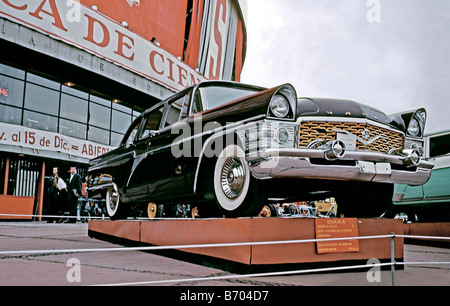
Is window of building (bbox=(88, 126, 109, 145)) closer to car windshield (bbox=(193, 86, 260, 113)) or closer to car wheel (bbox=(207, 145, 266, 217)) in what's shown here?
car windshield (bbox=(193, 86, 260, 113))

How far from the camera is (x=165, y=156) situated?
164 inches

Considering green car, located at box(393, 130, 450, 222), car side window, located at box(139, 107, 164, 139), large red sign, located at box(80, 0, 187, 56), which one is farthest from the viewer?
large red sign, located at box(80, 0, 187, 56)

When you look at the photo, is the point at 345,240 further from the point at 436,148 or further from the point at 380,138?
the point at 436,148

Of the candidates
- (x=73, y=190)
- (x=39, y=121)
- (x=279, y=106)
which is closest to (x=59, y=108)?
(x=39, y=121)

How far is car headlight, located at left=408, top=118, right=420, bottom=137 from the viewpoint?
374 cm

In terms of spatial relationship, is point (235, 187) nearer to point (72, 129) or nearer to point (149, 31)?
point (72, 129)

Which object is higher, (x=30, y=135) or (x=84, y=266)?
(x=30, y=135)

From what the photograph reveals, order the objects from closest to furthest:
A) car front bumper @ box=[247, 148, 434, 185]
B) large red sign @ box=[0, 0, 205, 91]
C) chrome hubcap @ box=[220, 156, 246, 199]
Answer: car front bumper @ box=[247, 148, 434, 185]
chrome hubcap @ box=[220, 156, 246, 199]
large red sign @ box=[0, 0, 205, 91]

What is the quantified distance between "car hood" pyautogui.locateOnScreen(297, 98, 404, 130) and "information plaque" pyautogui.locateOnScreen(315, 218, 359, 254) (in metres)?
0.85

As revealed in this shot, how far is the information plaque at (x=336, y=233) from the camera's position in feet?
9.55

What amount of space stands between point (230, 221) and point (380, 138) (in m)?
1.55

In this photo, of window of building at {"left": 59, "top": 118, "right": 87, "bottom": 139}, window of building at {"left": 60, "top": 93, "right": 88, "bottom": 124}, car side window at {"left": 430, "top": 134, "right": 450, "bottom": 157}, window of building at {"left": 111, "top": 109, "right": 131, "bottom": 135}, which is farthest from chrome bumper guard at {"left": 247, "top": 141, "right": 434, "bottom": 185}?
window of building at {"left": 111, "top": 109, "right": 131, "bottom": 135}

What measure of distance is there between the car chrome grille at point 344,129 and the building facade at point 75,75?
1207 cm

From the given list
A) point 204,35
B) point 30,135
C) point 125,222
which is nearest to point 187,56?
point 204,35
